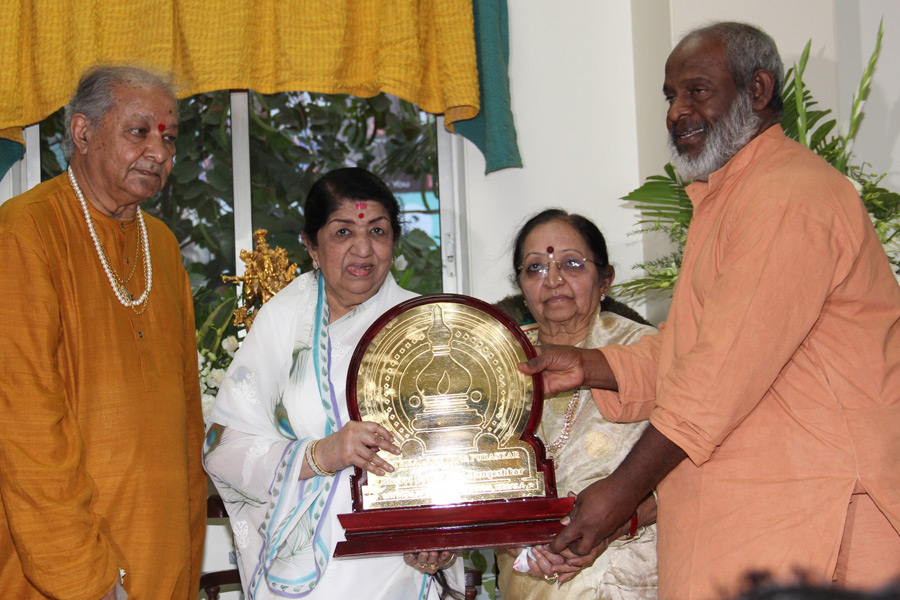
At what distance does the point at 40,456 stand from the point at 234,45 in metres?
2.11

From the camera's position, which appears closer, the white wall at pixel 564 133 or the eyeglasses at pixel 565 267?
the eyeglasses at pixel 565 267

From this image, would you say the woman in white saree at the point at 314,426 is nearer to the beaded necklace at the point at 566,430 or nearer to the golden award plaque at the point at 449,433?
the golden award plaque at the point at 449,433

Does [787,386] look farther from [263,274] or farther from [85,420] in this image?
[263,274]

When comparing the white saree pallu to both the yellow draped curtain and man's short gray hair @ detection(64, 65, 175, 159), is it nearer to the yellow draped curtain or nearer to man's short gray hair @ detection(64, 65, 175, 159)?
man's short gray hair @ detection(64, 65, 175, 159)

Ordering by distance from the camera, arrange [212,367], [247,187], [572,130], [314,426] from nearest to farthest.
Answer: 1. [314,426]
2. [212,367]
3. [572,130]
4. [247,187]

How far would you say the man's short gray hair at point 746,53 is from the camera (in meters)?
1.83

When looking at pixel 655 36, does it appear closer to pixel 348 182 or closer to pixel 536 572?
pixel 348 182

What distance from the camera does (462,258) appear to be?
3748 mm

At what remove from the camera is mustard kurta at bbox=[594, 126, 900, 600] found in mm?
1574

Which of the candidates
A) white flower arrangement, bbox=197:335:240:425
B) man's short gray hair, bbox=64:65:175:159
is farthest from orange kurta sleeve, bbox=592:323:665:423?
white flower arrangement, bbox=197:335:240:425

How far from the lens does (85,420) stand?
78.9 inches

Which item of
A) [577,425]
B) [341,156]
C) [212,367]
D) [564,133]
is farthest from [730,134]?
[341,156]

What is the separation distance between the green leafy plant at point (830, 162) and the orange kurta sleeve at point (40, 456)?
1.77m

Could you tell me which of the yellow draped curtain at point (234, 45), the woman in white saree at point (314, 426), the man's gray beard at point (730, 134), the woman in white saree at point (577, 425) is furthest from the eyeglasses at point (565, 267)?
the yellow draped curtain at point (234, 45)
